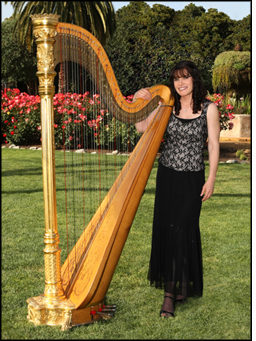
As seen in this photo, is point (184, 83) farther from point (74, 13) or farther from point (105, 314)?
point (74, 13)

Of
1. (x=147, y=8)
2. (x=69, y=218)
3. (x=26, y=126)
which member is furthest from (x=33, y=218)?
(x=147, y=8)

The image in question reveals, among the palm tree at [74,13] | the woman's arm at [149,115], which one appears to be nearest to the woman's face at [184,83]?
the woman's arm at [149,115]

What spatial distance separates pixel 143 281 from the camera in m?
3.57

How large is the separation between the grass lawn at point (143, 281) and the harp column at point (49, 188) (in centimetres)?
10

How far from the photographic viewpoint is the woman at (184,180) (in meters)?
2.93

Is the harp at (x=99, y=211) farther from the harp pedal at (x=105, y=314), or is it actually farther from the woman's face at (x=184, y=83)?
the woman's face at (x=184, y=83)

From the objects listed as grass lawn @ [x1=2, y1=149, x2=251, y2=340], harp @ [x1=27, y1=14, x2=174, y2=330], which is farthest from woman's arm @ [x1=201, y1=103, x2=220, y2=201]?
grass lawn @ [x1=2, y1=149, x2=251, y2=340]

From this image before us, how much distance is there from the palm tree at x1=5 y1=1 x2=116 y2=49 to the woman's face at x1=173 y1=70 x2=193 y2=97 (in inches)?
563

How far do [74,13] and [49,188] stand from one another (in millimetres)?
A: 15951

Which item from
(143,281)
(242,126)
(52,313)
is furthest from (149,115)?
(242,126)

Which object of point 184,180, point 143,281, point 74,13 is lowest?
point 143,281

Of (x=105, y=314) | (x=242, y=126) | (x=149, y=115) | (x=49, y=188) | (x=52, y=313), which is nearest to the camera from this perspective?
(x=49, y=188)

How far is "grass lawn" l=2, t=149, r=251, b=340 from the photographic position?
279cm

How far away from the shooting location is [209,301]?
128 inches
